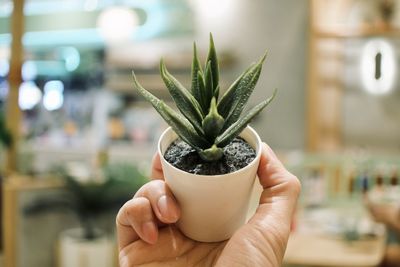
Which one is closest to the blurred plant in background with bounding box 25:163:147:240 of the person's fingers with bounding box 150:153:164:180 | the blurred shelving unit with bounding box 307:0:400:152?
the blurred shelving unit with bounding box 307:0:400:152

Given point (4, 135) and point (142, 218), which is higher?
point (142, 218)

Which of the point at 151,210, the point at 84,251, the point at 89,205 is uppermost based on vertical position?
the point at 151,210

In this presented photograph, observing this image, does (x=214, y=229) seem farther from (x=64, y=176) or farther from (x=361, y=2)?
(x=361, y=2)

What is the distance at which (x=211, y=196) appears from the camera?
2.82 feet

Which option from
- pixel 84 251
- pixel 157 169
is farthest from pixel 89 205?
pixel 157 169

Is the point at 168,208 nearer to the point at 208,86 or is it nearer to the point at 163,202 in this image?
the point at 163,202

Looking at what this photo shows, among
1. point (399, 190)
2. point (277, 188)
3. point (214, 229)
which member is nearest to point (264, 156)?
point (277, 188)

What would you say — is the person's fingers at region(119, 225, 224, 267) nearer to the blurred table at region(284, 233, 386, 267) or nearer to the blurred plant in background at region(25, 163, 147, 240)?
the blurred table at region(284, 233, 386, 267)

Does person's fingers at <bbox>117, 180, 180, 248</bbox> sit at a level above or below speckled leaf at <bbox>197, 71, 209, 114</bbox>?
below

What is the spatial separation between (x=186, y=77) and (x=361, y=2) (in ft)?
7.12

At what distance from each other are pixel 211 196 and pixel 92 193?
10.7 feet

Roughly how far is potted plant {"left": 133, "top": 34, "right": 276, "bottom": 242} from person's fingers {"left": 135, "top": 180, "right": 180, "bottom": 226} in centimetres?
1

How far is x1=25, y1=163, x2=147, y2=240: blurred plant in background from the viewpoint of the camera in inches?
156

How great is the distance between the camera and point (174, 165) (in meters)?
0.87
